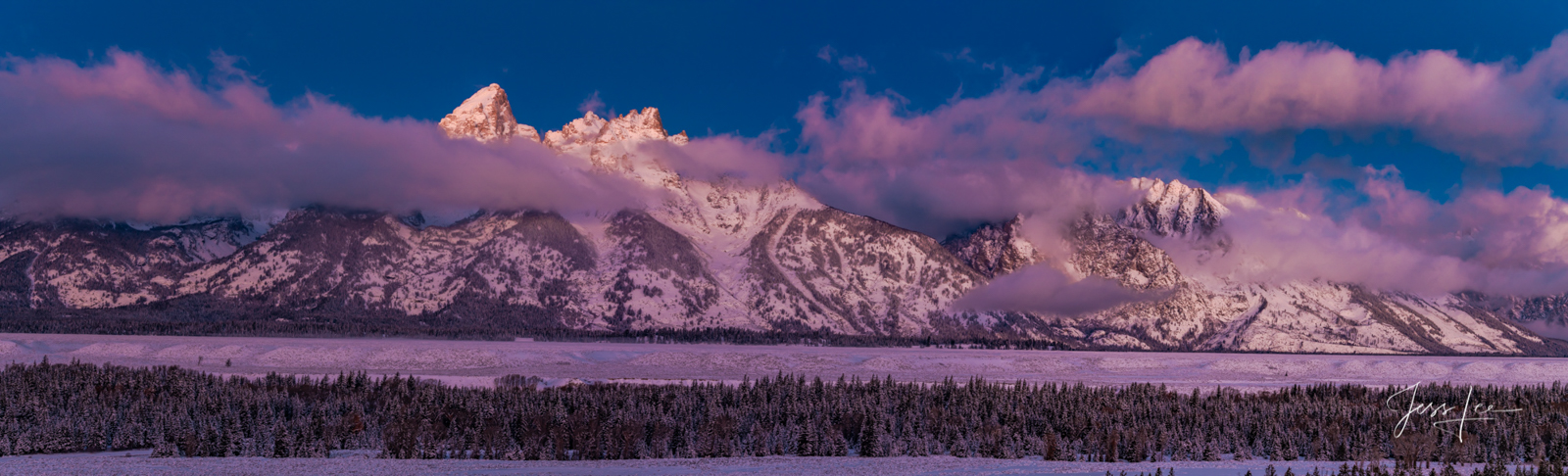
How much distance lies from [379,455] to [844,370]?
110 meters

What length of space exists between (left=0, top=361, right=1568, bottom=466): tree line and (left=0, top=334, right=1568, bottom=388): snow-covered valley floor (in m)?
32.3

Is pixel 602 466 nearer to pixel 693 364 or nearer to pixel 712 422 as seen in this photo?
pixel 712 422

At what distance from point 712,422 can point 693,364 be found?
304 feet

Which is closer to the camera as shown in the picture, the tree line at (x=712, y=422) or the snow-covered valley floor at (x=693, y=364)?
the tree line at (x=712, y=422)

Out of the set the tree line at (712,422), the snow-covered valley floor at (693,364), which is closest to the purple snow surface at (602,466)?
the tree line at (712,422)

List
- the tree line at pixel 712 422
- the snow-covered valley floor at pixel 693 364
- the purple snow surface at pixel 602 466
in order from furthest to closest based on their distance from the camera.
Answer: the snow-covered valley floor at pixel 693 364
the tree line at pixel 712 422
the purple snow surface at pixel 602 466

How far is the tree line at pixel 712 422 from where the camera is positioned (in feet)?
224

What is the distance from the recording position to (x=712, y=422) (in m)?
76.6

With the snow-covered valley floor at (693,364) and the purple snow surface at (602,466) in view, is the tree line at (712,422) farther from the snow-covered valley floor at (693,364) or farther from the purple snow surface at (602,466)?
the snow-covered valley floor at (693,364)

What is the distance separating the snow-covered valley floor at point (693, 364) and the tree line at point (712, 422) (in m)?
32.3

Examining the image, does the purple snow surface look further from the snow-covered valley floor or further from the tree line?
the snow-covered valley floor

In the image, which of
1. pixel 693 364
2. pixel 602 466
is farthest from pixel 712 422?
pixel 693 364

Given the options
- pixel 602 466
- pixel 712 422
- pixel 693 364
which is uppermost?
pixel 693 364

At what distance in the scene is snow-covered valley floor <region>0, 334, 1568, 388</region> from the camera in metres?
154
